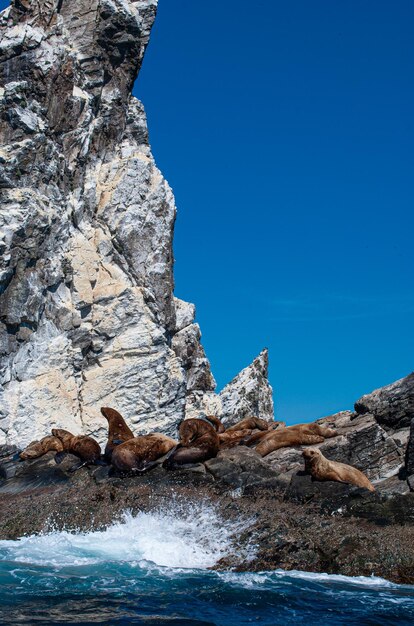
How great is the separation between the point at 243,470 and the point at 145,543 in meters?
3.32

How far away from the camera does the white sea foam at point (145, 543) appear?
458 inches

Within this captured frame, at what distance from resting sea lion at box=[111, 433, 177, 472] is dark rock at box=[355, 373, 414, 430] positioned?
5.30 metres

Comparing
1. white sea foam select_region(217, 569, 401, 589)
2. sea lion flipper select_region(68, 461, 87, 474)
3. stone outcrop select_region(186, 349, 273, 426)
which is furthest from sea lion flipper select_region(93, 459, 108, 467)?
stone outcrop select_region(186, 349, 273, 426)

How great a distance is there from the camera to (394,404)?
17281mm

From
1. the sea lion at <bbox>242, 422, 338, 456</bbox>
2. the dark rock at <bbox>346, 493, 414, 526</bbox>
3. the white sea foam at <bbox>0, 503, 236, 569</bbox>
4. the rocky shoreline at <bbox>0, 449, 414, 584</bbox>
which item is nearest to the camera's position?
the rocky shoreline at <bbox>0, 449, 414, 584</bbox>

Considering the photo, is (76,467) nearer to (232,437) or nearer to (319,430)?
(232,437)

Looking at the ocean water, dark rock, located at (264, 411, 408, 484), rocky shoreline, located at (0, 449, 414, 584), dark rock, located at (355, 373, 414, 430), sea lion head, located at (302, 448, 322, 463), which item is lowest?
the ocean water

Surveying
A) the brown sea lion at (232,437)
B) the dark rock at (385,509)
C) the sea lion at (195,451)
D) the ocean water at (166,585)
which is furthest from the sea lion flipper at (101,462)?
the dark rock at (385,509)

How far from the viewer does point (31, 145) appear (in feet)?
133

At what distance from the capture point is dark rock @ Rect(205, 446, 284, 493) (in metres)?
14.1

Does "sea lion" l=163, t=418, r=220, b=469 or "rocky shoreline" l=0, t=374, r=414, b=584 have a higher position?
"sea lion" l=163, t=418, r=220, b=469

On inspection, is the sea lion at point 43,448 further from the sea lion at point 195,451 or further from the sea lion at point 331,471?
the sea lion at point 331,471

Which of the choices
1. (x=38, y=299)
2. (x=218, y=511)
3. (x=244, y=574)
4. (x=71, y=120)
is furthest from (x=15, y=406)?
(x=244, y=574)

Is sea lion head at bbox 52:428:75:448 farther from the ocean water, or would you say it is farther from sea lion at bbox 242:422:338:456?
the ocean water
